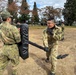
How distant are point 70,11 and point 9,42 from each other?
63794 millimetres

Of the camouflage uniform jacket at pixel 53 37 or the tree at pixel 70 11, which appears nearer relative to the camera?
the camouflage uniform jacket at pixel 53 37

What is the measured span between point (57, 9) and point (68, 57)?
5794 cm

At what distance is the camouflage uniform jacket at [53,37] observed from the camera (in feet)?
22.7

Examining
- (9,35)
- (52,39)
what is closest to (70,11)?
(52,39)

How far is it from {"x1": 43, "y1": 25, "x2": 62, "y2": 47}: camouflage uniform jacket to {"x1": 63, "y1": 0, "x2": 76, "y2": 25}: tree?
60121 millimetres

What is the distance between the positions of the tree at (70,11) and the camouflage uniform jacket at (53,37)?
197 feet

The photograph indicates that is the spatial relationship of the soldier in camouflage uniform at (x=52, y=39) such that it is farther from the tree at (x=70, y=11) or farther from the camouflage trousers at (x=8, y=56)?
the tree at (x=70, y=11)

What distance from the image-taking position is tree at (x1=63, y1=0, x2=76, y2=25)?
67438mm

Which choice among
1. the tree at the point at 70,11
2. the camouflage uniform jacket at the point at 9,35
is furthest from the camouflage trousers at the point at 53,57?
the tree at the point at 70,11

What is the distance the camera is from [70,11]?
68188 millimetres

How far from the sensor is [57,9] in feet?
217

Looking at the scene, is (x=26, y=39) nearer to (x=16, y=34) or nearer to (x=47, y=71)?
(x=16, y=34)

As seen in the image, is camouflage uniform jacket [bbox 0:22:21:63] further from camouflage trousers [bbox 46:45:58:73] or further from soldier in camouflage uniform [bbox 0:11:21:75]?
camouflage trousers [bbox 46:45:58:73]

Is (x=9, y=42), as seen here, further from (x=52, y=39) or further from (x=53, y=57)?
(x=52, y=39)
